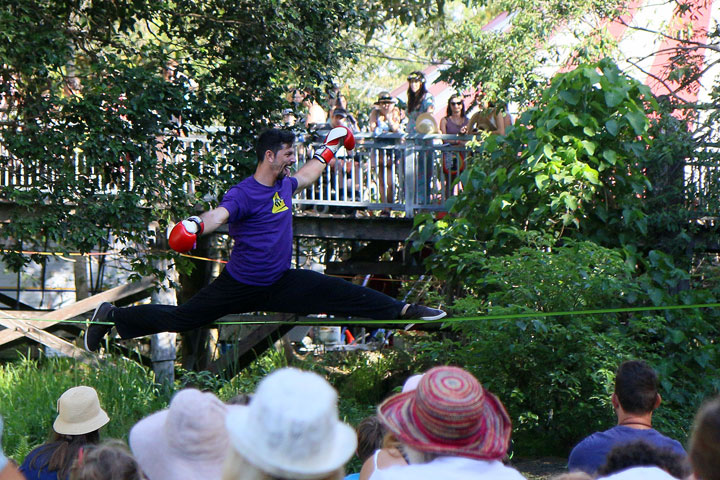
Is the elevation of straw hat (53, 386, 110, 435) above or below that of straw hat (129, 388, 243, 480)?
below

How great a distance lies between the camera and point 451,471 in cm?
216

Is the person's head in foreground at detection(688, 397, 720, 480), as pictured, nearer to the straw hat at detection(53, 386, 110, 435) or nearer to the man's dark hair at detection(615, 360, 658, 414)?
the man's dark hair at detection(615, 360, 658, 414)

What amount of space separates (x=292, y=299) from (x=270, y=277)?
22 centimetres

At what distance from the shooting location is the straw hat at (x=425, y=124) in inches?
424

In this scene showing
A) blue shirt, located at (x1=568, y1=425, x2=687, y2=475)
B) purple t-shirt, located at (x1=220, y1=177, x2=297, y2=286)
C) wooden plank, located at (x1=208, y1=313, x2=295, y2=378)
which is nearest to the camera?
blue shirt, located at (x1=568, y1=425, x2=687, y2=475)

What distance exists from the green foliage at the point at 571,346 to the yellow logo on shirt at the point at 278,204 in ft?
6.69

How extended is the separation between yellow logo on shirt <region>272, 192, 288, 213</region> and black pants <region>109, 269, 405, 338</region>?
0.45 meters

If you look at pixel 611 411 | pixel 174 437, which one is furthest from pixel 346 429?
pixel 611 411

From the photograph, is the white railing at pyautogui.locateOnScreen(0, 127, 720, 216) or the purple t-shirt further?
the white railing at pyautogui.locateOnScreen(0, 127, 720, 216)

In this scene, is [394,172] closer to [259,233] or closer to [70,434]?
[259,233]

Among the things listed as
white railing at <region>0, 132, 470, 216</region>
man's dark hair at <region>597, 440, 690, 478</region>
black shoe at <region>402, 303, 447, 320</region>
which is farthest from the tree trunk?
man's dark hair at <region>597, 440, 690, 478</region>

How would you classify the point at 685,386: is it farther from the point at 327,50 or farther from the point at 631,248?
the point at 327,50

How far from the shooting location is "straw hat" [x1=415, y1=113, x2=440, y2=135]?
10766mm

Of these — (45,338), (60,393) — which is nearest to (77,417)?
(60,393)
